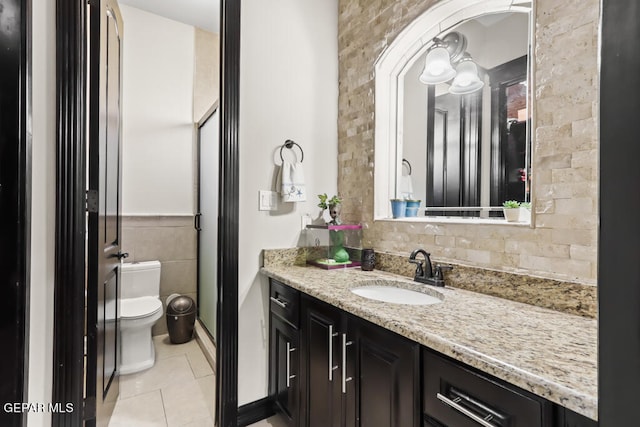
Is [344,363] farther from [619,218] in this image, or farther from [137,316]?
[137,316]

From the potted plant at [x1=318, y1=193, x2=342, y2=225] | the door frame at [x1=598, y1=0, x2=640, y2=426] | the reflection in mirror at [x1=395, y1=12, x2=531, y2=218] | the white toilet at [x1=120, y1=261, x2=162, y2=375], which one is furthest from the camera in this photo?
the white toilet at [x1=120, y1=261, x2=162, y2=375]

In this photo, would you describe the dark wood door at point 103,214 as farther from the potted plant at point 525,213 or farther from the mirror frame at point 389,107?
the potted plant at point 525,213

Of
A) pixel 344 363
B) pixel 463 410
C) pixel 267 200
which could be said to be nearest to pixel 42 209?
pixel 267 200

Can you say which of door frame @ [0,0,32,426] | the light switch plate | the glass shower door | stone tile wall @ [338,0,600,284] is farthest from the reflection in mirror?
door frame @ [0,0,32,426]

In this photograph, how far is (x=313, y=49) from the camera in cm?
208

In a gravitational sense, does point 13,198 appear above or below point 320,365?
above

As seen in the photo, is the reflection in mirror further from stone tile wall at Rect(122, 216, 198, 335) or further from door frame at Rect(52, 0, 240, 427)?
stone tile wall at Rect(122, 216, 198, 335)

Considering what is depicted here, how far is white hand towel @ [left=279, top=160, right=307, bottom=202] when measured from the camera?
6.12 feet

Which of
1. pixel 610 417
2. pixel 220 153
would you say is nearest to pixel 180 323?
pixel 220 153

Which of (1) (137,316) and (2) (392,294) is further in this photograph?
(1) (137,316)

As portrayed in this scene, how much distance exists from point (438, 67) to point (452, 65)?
0.07 meters

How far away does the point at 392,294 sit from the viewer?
153cm

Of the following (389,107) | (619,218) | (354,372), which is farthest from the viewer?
(389,107)

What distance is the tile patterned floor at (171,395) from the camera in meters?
1.78
